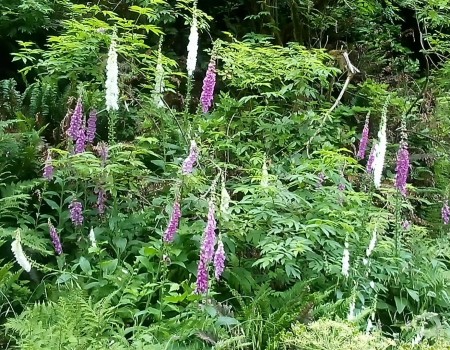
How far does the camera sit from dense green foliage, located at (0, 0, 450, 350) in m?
2.66

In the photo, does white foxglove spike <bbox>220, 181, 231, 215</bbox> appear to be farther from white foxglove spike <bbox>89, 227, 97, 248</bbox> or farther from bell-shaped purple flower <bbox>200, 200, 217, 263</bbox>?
white foxglove spike <bbox>89, 227, 97, 248</bbox>

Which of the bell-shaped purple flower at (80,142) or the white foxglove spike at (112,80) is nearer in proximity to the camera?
the white foxglove spike at (112,80)

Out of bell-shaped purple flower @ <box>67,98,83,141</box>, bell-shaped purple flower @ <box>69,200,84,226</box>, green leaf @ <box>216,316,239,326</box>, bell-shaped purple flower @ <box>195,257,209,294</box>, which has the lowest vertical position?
green leaf @ <box>216,316,239,326</box>

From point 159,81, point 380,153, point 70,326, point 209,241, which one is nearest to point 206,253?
point 209,241

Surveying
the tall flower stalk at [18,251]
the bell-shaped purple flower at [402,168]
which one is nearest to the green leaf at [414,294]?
the bell-shaped purple flower at [402,168]

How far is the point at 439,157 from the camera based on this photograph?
5.12 metres

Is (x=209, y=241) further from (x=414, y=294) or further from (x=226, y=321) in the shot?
(x=414, y=294)

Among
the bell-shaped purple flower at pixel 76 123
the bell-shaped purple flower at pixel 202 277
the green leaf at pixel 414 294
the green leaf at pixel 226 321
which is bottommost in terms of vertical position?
the green leaf at pixel 226 321

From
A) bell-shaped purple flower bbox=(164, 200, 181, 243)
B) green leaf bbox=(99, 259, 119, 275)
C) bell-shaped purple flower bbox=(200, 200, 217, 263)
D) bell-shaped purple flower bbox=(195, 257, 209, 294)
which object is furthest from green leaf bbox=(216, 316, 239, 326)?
green leaf bbox=(99, 259, 119, 275)

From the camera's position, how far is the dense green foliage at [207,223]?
8.73 ft

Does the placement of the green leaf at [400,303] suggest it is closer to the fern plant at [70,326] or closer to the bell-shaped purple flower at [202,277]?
the bell-shaped purple flower at [202,277]

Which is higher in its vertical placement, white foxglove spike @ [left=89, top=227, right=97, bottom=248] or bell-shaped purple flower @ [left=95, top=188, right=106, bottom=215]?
bell-shaped purple flower @ [left=95, top=188, right=106, bottom=215]

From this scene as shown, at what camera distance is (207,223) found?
9.07 ft

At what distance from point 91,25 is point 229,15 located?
9.68 feet
